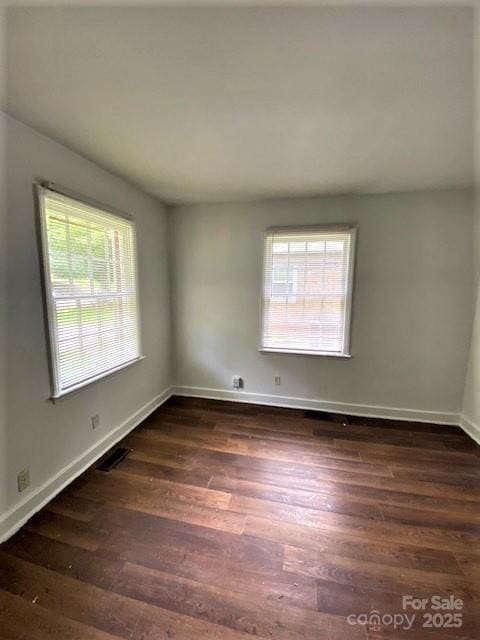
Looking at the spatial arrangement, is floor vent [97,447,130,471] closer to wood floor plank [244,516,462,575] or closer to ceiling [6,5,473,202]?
wood floor plank [244,516,462,575]

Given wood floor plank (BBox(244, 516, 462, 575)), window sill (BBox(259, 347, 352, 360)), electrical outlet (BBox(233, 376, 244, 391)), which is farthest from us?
electrical outlet (BBox(233, 376, 244, 391))

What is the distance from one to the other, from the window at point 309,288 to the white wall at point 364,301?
0.13m

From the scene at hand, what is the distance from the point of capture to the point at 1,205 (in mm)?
1531

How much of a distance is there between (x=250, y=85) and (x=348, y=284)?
7.02 feet

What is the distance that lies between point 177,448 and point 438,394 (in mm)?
2854

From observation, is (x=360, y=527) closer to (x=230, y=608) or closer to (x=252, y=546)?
(x=252, y=546)

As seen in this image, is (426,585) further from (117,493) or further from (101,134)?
(101,134)

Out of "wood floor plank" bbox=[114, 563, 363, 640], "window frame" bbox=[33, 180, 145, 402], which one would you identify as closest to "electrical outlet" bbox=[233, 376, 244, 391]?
"window frame" bbox=[33, 180, 145, 402]

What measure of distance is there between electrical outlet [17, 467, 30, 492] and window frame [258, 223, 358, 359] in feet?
7.71

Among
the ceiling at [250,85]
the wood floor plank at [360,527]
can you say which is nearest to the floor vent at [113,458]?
the wood floor plank at [360,527]

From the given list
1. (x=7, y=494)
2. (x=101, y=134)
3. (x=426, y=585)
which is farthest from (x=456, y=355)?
(x=7, y=494)

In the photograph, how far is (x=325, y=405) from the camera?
125 inches

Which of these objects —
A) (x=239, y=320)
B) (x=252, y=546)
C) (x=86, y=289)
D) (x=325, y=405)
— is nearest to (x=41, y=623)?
(x=252, y=546)

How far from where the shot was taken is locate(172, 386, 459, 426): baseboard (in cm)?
294
